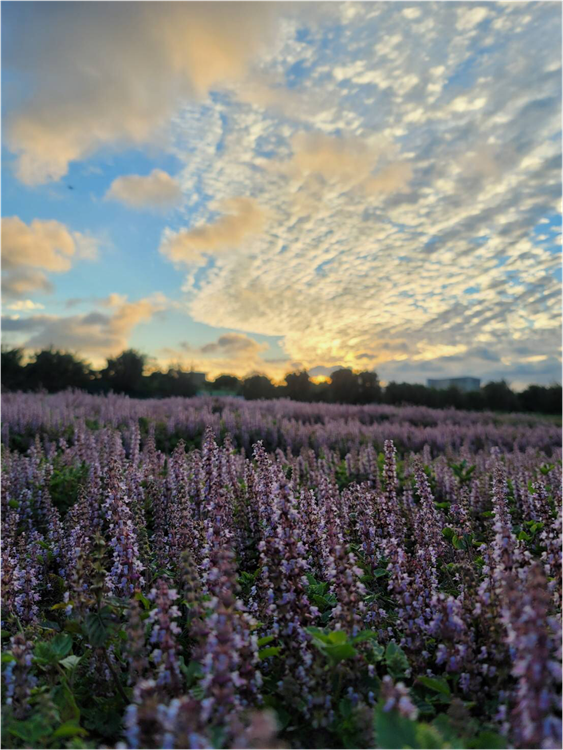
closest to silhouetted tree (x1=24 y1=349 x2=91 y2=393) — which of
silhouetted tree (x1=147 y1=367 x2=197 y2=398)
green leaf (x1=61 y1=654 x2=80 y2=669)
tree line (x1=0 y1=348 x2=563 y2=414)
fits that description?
tree line (x1=0 y1=348 x2=563 y2=414)

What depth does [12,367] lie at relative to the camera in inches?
1452

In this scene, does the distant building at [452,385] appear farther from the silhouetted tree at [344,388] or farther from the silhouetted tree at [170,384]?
the silhouetted tree at [170,384]

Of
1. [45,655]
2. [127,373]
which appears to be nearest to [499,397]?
[127,373]

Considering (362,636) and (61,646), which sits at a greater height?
(362,636)

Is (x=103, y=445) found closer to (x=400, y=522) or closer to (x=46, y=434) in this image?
(x=46, y=434)

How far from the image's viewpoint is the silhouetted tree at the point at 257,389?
1232 inches

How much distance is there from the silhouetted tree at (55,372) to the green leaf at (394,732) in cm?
3729

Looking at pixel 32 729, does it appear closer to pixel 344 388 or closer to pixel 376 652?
pixel 376 652

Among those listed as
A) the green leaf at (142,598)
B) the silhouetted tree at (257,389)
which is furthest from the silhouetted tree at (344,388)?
the green leaf at (142,598)

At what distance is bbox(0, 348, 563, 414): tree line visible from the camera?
32.1 metres

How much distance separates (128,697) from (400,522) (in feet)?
10.3

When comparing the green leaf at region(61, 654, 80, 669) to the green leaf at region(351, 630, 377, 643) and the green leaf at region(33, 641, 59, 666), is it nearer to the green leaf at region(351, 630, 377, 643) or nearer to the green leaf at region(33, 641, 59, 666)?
the green leaf at region(33, 641, 59, 666)

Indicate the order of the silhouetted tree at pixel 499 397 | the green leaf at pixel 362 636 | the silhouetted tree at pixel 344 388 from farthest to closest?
the silhouetted tree at pixel 499 397 → the silhouetted tree at pixel 344 388 → the green leaf at pixel 362 636

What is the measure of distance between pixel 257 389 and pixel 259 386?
0.23 meters
